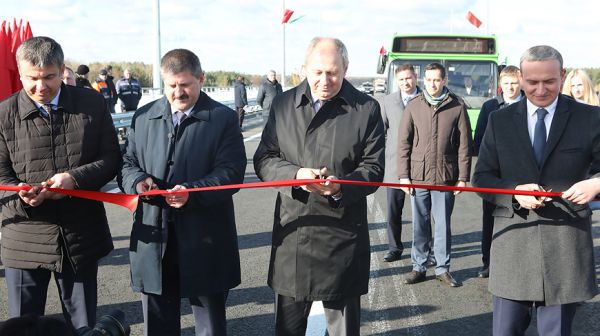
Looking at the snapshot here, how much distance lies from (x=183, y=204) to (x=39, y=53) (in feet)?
3.56

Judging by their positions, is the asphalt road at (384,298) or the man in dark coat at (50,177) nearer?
the man in dark coat at (50,177)

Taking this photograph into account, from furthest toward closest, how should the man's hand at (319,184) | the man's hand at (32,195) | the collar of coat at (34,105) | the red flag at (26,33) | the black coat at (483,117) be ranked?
1. the black coat at (483,117)
2. the red flag at (26,33)
3. the collar of coat at (34,105)
4. the man's hand at (32,195)
5. the man's hand at (319,184)

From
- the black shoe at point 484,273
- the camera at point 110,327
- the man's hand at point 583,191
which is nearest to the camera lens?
the camera at point 110,327

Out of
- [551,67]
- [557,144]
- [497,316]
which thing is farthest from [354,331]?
[551,67]

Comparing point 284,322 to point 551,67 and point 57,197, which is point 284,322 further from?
point 551,67

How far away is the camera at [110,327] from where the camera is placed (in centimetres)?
187

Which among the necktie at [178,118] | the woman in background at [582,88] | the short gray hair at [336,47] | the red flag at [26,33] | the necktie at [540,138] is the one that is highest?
the red flag at [26,33]

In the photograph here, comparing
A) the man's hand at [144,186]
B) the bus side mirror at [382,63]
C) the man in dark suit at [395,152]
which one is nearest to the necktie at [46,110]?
the man's hand at [144,186]

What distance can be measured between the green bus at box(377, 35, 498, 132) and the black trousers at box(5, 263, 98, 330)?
9994 millimetres

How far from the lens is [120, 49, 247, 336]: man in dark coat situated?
11.2ft

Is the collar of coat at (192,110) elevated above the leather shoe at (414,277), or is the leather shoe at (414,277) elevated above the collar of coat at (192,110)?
the collar of coat at (192,110)

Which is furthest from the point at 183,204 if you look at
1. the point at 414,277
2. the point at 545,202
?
the point at 414,277

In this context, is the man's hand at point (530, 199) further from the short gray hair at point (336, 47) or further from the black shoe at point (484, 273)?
the black shoe at point (484, 273)

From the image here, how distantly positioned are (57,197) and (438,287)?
11.2ft
